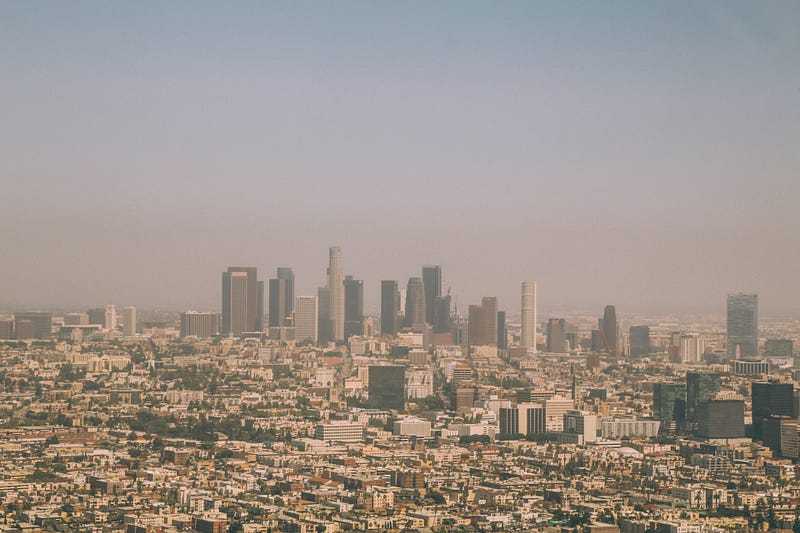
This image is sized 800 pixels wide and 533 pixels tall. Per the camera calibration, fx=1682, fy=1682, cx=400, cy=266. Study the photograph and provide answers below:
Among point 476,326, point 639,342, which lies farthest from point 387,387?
point 476,326

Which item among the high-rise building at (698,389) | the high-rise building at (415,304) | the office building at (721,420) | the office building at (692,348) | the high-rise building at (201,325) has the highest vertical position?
the high-rise building at (415,304)

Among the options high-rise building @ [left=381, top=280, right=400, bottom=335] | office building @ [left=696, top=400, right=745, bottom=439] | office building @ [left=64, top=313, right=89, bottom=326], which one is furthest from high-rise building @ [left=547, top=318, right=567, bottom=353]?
office building @ [left=696, top=400, right=745, bottom=439]

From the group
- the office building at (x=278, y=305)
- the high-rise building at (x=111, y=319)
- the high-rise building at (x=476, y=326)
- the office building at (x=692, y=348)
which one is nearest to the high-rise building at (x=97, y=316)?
the high-rise building at (x=111, y=319)

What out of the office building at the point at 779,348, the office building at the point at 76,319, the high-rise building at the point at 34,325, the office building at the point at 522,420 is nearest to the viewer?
the office building at the point at 522,420

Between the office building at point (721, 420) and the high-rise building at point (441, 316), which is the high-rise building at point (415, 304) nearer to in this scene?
the high-rise building at point (441, 316)

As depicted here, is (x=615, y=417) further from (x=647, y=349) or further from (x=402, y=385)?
(x=647, y=349)

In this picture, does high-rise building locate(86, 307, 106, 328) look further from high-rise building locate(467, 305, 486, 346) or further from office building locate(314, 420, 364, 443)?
office building locate(314, 420, 364, 443)

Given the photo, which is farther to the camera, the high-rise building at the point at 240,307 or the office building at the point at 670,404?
the high-rise building at the point at 240,307
